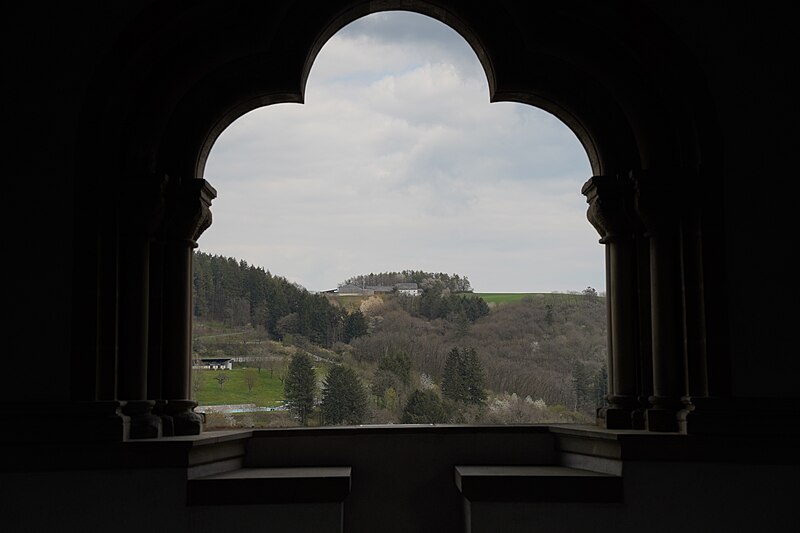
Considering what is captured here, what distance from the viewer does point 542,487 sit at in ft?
11.7

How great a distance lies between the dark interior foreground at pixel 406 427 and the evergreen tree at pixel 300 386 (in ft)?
0.96

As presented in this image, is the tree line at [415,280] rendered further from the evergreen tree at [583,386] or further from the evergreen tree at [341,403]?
the evergreen tree at [583,386]

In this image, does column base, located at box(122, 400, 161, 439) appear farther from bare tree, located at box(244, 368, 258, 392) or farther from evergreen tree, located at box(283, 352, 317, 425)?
evergreen tree, located at box(283, 352, 317, 425)

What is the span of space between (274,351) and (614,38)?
2.45m

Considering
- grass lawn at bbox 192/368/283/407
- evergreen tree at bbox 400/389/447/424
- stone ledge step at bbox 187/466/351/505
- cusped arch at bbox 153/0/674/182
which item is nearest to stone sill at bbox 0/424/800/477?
stone ledge step at bbox 187/466/351/505

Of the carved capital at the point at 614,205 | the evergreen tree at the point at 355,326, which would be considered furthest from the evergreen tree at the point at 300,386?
the carved capital at the point at 614,205

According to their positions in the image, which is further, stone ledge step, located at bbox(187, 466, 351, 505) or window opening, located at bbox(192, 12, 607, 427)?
window opening, located at bbox(192, 12, 607, 427)

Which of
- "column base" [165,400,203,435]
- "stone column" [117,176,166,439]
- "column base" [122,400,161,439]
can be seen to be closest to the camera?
"column base" [122,400,161,439]

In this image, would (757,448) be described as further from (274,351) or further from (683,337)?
(274,351)

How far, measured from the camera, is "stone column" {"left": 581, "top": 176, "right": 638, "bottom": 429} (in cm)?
401

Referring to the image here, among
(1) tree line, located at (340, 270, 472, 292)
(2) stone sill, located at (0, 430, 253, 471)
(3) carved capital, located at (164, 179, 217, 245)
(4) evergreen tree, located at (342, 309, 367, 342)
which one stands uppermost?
(3) carved capital, located at (164, 179, 217, 245)

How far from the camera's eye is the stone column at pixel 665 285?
3777 millimetres

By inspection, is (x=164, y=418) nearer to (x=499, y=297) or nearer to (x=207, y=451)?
(x=207, y=451)

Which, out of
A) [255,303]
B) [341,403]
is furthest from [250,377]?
[341,403]
